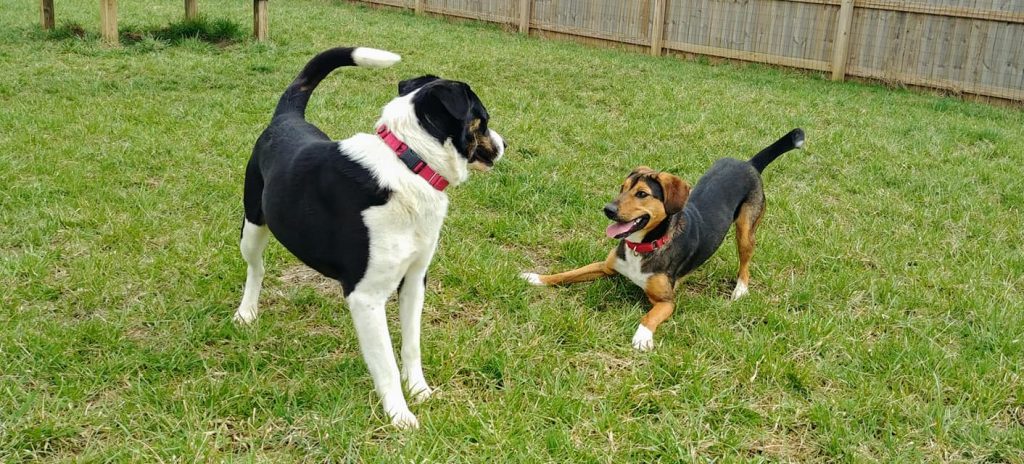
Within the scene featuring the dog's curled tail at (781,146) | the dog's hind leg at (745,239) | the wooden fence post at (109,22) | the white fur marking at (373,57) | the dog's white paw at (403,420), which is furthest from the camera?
the wooden fence post at (109,22)

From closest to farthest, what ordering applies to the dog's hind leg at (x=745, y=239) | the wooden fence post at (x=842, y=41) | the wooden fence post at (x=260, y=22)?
1. the dog's hind leg at (x=745, y=239)
2. the wooden fence post at (x=260, y=22)
3. the wooden fence post at (x=842, y=41)

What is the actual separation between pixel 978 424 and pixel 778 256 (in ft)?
5.87

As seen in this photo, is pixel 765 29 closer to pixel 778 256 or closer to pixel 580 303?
pixel 778 256

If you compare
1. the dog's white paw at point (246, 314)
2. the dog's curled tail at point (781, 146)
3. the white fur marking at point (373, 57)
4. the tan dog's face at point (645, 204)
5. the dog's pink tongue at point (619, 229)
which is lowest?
the dog's white paw at point (246, 314)

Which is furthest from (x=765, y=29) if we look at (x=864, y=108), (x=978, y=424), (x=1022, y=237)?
(x=978, y=424)

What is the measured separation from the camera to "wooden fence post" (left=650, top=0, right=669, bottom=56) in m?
12.7

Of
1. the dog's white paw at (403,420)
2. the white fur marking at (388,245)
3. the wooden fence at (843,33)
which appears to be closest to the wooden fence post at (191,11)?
the wooden fence at (843,33)

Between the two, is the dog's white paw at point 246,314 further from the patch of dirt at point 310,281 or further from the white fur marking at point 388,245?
the white fur marking at point 388,245

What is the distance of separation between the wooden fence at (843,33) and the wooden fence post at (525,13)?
1.42 feet

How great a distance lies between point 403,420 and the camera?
2627 mm

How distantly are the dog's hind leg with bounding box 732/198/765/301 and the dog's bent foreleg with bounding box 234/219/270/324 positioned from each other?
95.0 inches

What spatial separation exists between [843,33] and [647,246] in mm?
8730

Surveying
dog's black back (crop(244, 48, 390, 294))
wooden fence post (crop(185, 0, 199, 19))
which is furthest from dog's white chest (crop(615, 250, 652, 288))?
wooden fence post (crop(185, 0, 199, 19))

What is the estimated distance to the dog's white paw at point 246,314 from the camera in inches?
132
